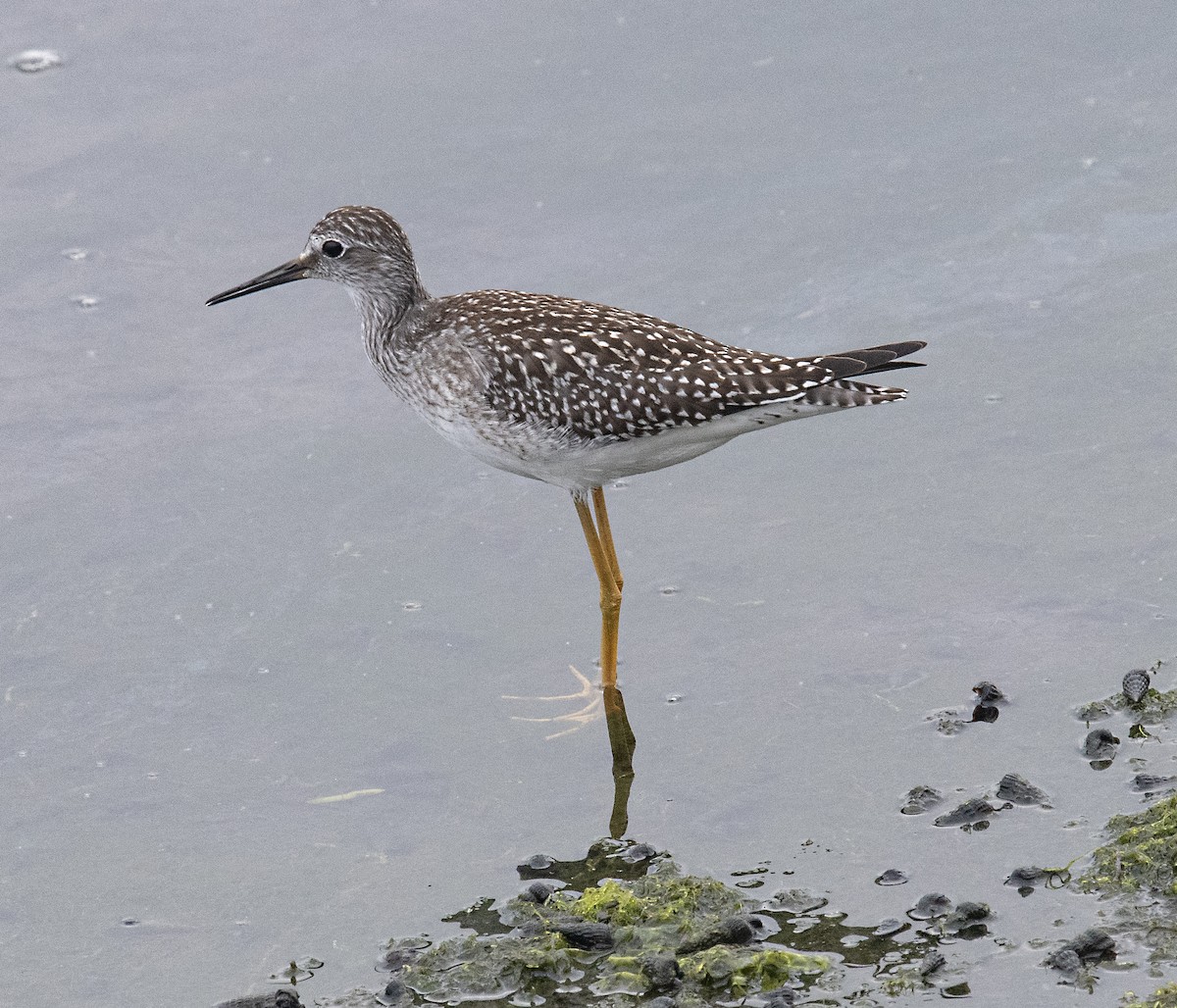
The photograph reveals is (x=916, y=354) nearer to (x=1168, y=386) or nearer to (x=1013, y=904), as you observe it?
(x=1168, y=386)

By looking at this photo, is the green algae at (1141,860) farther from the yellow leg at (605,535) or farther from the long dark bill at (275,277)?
the long dark bill at (275,277)

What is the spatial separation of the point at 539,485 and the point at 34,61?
693cm

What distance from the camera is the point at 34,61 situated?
15062mm

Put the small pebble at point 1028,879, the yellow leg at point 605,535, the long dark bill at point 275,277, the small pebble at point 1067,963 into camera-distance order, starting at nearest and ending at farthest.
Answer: the small pebble at point 1067,963, the small pebble at point 1028,879, the yellow leg at point 605,535, the long dark bill at point 275,277

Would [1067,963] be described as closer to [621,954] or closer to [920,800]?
[920,800]

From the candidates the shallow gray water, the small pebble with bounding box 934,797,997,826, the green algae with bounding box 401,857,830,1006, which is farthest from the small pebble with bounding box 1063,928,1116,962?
the small pebble with bounding box 934,797,997,826

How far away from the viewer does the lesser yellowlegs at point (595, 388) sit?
9078 mm

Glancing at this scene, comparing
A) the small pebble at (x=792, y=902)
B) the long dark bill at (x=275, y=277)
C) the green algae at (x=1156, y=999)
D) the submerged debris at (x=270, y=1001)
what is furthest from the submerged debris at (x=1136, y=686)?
the long dark bill at (x=275, y=277)

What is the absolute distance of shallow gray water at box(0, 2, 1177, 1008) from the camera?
320 inches

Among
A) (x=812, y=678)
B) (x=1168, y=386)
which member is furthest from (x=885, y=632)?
(x=1168, y=386)

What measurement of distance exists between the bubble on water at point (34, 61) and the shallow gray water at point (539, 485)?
0.10m

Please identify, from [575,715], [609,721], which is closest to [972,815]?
[609,721]

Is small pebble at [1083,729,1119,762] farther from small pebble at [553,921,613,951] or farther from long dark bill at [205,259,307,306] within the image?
long dark bill at [205,259,307,306]

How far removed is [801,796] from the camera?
825 cm
